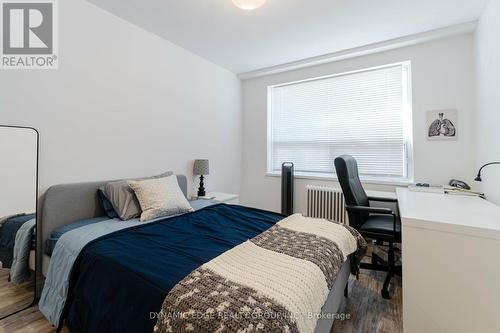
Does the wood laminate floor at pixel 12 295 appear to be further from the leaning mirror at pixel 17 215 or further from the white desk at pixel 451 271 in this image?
the white desk at pixel 451 271

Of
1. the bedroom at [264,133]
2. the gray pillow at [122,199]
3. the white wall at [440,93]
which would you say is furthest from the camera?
the white wall at [440,93]

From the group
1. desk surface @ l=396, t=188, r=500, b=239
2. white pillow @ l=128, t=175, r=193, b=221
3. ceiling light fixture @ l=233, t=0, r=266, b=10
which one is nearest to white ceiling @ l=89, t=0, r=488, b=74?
ceiling light fixture @ l=233, t=0, r=266, b=10

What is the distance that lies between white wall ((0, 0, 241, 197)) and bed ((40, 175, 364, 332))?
355mm

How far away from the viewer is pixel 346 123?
337 cm


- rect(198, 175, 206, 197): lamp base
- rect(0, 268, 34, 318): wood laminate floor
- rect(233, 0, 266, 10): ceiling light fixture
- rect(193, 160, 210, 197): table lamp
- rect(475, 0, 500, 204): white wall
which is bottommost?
rect(0, 268, 34, 318): wood laminate floor

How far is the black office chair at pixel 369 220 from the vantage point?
6.66 feet

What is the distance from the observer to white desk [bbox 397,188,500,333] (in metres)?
1.23

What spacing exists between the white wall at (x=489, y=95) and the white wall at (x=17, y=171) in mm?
3731

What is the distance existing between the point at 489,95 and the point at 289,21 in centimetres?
198

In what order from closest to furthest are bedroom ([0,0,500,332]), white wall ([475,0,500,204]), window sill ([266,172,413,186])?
bedroom ([0,0,500,332])
white wall ([475,0,500,204])
window sill ([266,172,413,186])

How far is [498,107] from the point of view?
1825 millimetres

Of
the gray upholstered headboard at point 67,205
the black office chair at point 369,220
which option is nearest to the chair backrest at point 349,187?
the black office chair at point 369,220

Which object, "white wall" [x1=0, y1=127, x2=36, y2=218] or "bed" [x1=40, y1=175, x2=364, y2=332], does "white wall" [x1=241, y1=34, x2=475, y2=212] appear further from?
"white wall" [x1=0, y1=127, x2=36, y2=218]

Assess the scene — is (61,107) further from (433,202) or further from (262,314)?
(433,202)
